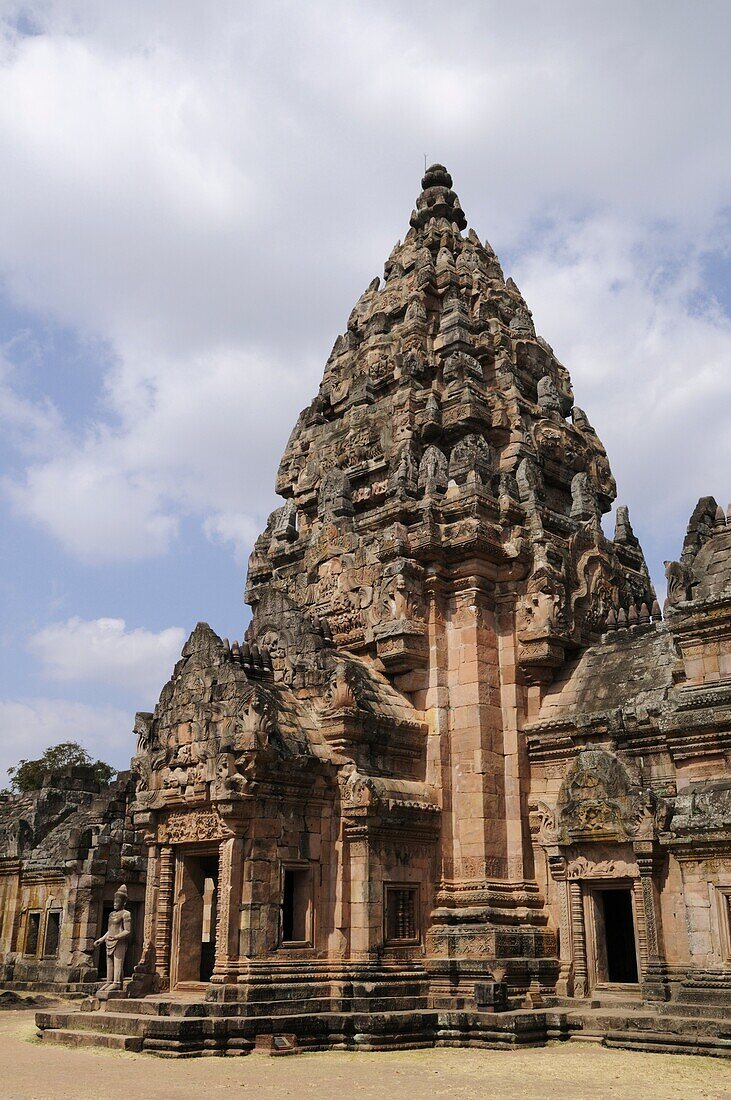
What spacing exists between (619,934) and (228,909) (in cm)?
729

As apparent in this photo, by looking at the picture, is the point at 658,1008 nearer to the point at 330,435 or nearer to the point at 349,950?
the point at 349,950

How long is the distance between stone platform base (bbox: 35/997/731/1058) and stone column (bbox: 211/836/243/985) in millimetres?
633

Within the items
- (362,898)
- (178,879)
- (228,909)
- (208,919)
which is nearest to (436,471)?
(362,898)

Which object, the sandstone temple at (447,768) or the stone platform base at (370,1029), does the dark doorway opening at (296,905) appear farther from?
the stone platform base at (370,1029)

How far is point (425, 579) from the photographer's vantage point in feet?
67.5

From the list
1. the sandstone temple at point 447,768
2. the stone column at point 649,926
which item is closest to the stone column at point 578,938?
the sandstone temple at point 447,768

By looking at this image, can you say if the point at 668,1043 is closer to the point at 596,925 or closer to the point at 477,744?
the point at 596,925

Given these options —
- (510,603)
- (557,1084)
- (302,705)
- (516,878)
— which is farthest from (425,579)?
(557,1084)

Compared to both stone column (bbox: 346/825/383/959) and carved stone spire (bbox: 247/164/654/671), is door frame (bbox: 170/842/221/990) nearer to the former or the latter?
stone column (bbox: 346/825/383/959)

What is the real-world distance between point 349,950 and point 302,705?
435cm

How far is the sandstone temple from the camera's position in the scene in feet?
52.8

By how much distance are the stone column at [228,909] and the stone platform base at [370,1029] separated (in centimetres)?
63

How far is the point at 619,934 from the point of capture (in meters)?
18.7

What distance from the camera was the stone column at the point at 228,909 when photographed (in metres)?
16.0
